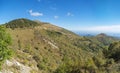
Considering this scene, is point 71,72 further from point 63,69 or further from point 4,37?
point 4,37

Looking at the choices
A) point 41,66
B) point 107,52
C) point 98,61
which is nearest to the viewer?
point 98,61

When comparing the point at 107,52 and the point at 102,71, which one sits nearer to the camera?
the point at 102,71

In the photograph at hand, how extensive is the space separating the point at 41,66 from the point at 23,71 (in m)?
37.8

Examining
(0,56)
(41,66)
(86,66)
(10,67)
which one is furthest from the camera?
(41,66)

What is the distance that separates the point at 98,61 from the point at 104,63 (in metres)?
1.84

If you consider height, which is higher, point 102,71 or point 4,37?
point 4,37

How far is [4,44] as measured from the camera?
43.3 metres

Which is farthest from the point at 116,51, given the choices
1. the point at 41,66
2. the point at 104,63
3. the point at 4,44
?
the point at 4,44

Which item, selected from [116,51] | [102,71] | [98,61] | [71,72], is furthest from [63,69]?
[116,51]

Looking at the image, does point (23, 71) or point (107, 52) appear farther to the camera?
point (107, 52)

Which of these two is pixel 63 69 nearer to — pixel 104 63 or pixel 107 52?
pixel 104 63

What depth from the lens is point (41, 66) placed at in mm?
93250

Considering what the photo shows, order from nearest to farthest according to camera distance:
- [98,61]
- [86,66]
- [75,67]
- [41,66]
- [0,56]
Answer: [0,56], [86,66], [75,67], [98,61], [41,66]

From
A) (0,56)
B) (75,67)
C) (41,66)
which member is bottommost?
(41,66)
